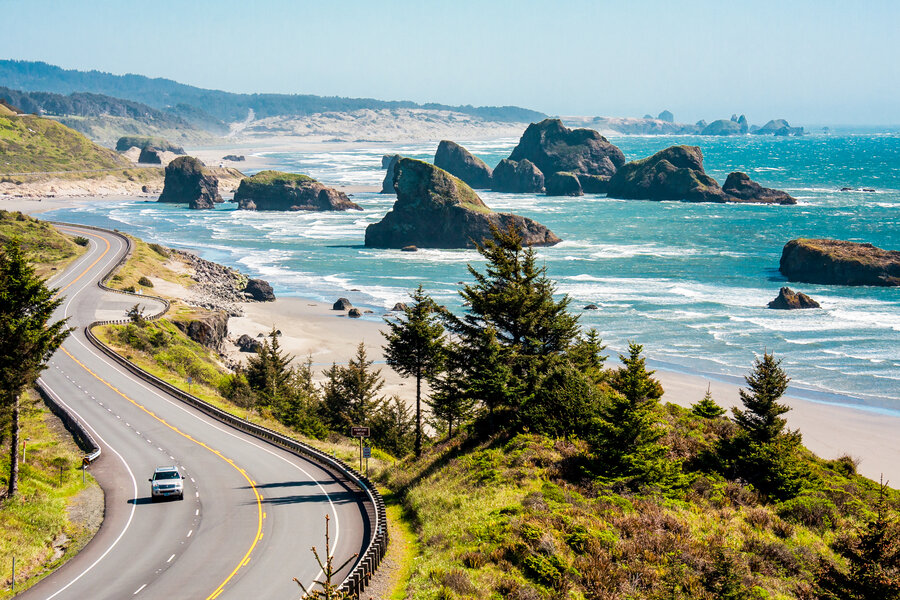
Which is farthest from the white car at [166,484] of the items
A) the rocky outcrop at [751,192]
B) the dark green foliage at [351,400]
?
the rocky outcrop at [751,192]

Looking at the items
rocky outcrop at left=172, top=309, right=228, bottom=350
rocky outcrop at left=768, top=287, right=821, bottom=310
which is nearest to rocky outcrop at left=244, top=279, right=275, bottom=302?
rocky outcrop at left=172, top=309, right=228, bottom=350

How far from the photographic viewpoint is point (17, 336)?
27984 mm

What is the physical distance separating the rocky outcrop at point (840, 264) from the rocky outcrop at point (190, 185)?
135m

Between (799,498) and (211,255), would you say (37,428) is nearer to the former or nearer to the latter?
(799,498)

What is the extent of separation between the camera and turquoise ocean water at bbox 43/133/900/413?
2579 inches

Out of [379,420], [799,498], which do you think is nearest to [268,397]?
[379,420]

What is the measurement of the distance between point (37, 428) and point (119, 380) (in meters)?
10.7

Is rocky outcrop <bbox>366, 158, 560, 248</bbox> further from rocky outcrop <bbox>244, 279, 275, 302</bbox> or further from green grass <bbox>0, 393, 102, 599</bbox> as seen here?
green grass <bbox>0, 393, 102, 599</bbox>

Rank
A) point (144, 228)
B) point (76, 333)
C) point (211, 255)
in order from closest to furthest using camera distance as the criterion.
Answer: point (76, 333), point (211, 255), point (144, 228)

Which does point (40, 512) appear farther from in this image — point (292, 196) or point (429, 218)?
point (292, 196)

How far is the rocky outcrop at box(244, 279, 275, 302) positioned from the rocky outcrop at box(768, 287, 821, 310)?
55.3 m

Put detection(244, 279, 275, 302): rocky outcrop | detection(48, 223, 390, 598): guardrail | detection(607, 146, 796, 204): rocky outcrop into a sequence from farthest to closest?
detection(607, 146, 796, 204): rocky outcrop
detection(244, 279, 275, 302): rocky outcrop
detection(48, 223, 390, 598): guardrail

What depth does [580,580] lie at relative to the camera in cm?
2022

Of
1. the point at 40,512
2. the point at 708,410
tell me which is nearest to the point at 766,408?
the point at 708,410
